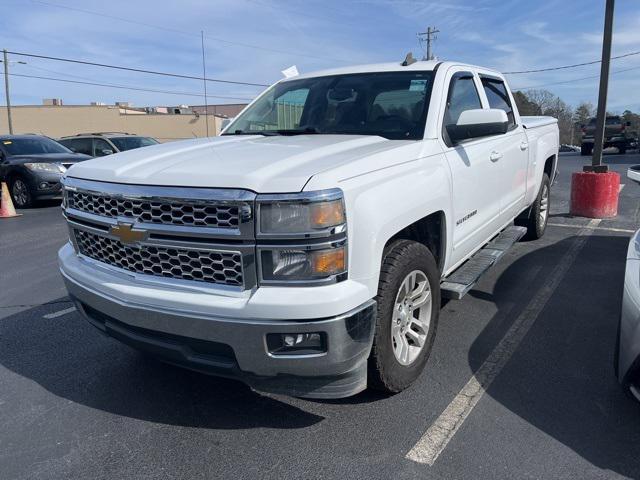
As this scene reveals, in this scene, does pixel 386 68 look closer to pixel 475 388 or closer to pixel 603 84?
pixel 475 388

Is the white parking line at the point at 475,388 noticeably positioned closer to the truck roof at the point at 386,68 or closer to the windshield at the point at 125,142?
the truck roof at the point at 386,68

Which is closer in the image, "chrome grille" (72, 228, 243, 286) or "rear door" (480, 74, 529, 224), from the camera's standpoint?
"chrome grille" (72, 228, 243, 286)

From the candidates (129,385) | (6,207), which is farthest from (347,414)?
(6,207)

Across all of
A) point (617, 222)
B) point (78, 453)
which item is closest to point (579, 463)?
point (78, 453)

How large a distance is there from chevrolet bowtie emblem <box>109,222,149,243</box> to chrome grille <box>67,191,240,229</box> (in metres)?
0.05

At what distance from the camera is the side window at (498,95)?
16.1 feet

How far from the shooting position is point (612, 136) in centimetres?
2816

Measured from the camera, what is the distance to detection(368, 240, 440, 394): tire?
2705mm

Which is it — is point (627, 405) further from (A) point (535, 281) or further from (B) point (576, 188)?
(B) point (576, 188)

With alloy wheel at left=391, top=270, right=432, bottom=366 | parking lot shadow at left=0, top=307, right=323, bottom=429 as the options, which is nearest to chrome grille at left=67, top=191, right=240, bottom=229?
alloy wheel at left=391, top=270, right=432, bottom=366

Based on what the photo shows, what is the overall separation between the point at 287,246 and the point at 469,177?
1.96 meters

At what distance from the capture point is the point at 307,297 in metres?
2.32

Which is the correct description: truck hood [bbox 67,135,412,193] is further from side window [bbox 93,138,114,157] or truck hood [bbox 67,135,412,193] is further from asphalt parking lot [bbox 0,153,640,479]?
side window [bbox 93,138,114,157]

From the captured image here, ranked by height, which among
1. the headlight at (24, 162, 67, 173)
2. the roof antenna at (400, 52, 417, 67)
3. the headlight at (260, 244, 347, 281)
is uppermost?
the roof antenna at (400, 52, 417, 67)
